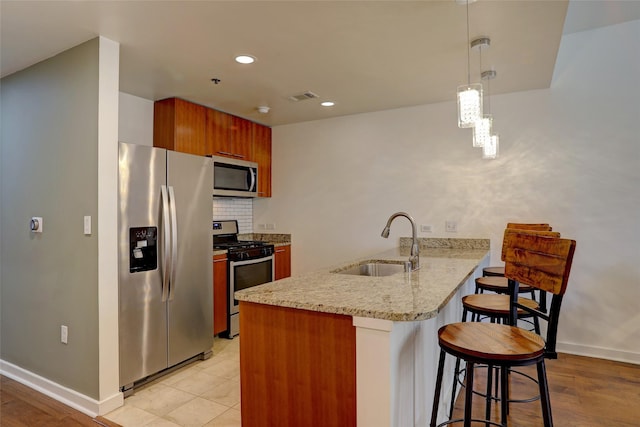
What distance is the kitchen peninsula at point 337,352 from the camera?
1.28 m

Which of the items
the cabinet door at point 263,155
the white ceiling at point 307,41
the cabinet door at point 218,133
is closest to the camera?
the white ceiling at point 307,41

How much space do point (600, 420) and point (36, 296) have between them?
386 centimetres

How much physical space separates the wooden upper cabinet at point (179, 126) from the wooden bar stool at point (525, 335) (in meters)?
3.05

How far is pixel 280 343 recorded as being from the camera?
1.50 m

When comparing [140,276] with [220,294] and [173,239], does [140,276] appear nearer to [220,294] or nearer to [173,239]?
[173,239]

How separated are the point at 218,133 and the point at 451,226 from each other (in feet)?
8.84

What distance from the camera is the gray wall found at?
238cm

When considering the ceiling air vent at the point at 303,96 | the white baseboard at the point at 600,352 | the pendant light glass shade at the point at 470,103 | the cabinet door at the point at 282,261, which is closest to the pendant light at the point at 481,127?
the pendant light glass shade at the point at 470,103

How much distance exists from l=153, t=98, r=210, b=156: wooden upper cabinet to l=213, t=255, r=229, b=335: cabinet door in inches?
45.7

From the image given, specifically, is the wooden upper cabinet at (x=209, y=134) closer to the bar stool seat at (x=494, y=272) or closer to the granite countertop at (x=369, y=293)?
the granite countertop at (x=369, y=293)

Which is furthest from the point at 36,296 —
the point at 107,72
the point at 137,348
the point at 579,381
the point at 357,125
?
the point at 579,381

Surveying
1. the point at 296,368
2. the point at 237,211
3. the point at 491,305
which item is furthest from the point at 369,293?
the point at 237,211

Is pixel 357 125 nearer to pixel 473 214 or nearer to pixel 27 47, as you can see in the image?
pixel 473 214

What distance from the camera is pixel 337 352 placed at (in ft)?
4.51
